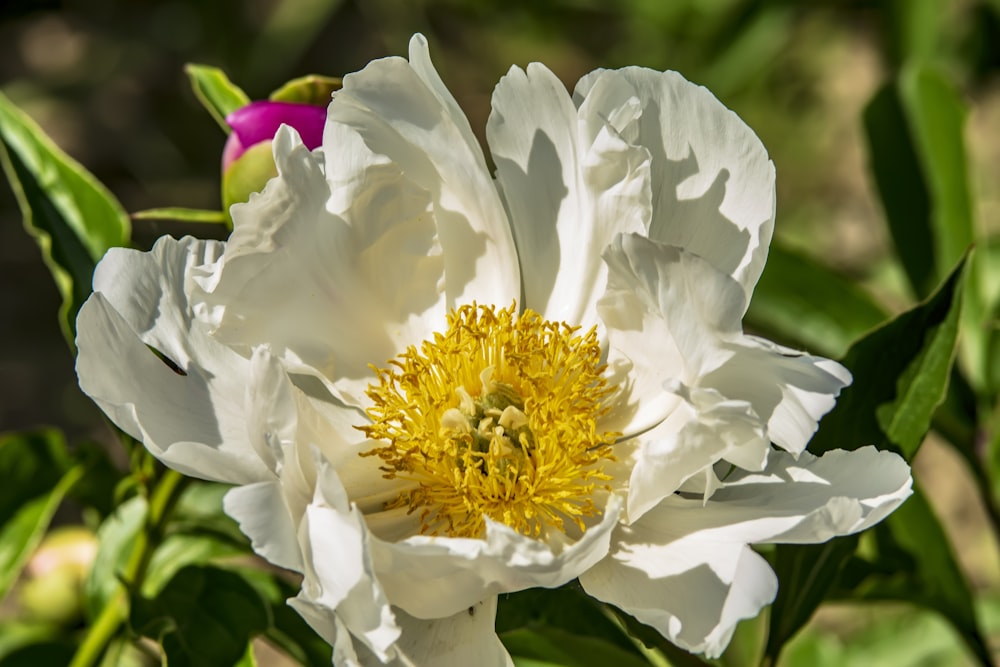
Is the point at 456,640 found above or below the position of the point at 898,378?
below

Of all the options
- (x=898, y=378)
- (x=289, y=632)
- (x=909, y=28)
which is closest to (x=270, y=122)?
(x=289, y=632)

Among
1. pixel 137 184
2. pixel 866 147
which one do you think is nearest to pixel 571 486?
pixel 866 147

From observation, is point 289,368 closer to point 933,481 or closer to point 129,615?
point 129,615

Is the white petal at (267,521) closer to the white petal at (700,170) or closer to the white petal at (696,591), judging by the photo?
the white petal at (696,591)

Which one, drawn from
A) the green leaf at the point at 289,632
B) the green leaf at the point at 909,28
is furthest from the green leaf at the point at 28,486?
the green leaf at the point at 909,28

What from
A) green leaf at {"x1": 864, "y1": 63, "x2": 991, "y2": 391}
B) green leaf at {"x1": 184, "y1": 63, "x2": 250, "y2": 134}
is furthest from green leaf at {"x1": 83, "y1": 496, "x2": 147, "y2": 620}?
green leaf at {"x1": 864, "y1": 63, "x2": 991, "y2": 391}

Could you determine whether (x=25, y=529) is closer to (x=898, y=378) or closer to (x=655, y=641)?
(x=655, y=641)
